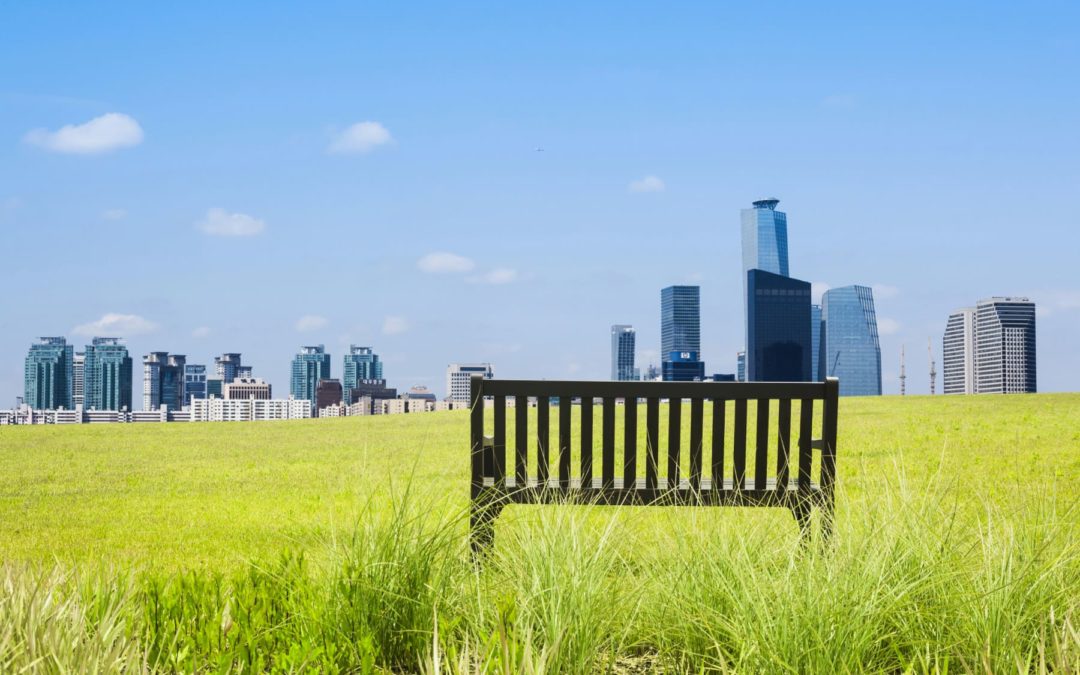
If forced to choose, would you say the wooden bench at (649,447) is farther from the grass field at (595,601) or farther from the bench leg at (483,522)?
the grass field at (595,601)

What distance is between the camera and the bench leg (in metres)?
4.79

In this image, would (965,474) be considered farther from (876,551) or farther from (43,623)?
(43,623)

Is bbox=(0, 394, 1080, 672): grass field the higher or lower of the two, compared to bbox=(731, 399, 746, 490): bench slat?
lower

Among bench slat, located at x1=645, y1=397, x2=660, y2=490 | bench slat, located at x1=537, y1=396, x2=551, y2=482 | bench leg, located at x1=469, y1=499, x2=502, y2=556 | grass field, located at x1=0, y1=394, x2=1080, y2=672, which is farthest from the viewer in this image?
bench slat, located at x1=537, y1=396, x2=551, y2=482

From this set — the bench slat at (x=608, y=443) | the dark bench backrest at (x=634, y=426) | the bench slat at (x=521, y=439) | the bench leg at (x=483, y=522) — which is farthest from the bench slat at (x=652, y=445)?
the bench leg at (x=483, y=522)

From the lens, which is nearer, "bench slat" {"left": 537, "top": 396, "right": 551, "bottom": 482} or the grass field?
the grass field

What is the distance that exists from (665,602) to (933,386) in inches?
2664

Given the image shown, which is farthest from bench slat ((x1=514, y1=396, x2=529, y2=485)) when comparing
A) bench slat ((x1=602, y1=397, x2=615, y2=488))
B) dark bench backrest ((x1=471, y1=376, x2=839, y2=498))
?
bench slat ((x1=602, y1=397, x2=615, y2=488))

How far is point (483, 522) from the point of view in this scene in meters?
5.03

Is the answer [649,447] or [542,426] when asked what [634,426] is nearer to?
[649,447]

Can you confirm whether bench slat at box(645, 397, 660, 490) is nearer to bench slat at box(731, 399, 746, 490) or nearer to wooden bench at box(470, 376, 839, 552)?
wooden bench at box(470, 376, 839, 552)

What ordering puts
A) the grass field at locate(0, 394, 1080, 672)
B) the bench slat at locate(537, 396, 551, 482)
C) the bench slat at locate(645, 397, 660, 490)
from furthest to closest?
the bench slat at locate(537, 396, 551, 482), the bench slat at locate(645, 397, 660, 490), the grass field at locate(0, 394, 1080, 672)

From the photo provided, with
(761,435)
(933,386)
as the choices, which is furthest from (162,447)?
(933,386)

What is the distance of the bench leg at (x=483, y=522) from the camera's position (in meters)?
4.79
